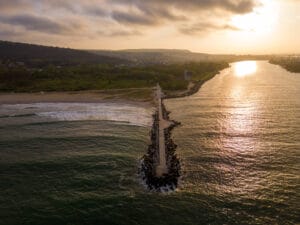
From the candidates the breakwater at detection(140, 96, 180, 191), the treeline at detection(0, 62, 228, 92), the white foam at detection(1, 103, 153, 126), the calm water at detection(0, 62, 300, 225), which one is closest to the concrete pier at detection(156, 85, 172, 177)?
the breakwater at detection(140, 96, 180, 191)

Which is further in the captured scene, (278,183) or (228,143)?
(228,143)

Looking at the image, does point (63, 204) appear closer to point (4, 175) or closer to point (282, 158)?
point (4, 175)

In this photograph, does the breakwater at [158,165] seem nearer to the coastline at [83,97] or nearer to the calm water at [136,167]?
the calm water at [136,167]

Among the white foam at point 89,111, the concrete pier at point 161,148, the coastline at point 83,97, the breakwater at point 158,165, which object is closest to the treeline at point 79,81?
the coastline at point 83,97

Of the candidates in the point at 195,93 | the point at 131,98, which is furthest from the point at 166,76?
the point at 131,98

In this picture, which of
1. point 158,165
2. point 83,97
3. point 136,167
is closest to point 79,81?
point 83,97
